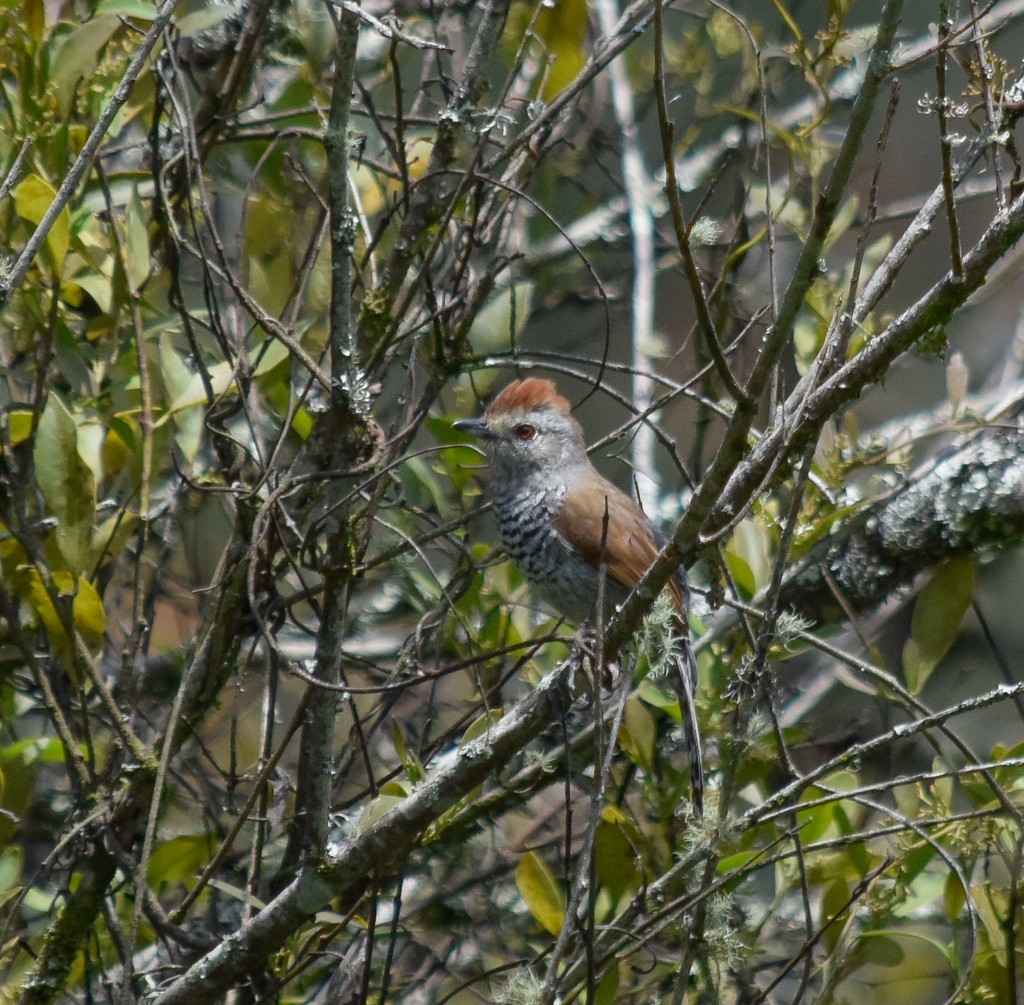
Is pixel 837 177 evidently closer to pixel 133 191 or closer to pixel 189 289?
pixel 133 191

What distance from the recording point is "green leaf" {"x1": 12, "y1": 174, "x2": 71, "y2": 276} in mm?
3029

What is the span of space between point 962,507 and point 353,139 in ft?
8.72

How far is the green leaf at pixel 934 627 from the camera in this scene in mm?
3508

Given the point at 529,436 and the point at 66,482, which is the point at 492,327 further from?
the point at 66,482

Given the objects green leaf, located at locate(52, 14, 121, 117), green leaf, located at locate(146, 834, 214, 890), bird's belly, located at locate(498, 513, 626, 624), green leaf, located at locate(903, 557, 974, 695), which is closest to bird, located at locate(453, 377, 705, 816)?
bird's belly, located at locate(498, 513, 626, 624)

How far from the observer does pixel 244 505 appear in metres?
3.16

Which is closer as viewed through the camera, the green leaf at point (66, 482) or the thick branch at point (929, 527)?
the green leaf at point (66, 482)

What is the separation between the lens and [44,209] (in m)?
3.08

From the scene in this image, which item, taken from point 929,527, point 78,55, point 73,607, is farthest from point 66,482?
point 929,527

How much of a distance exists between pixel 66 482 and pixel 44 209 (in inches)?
27.2

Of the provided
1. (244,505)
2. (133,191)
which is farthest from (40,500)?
(133,191)

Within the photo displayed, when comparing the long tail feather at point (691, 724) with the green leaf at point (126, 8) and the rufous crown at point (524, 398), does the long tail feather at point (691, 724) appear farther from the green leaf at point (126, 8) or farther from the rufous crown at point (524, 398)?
the green leaf at point (126, 8)

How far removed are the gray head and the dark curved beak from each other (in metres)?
0.07

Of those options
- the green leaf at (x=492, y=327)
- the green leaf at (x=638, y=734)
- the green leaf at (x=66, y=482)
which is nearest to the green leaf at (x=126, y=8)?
the green leaf at (x=66, y=482)
